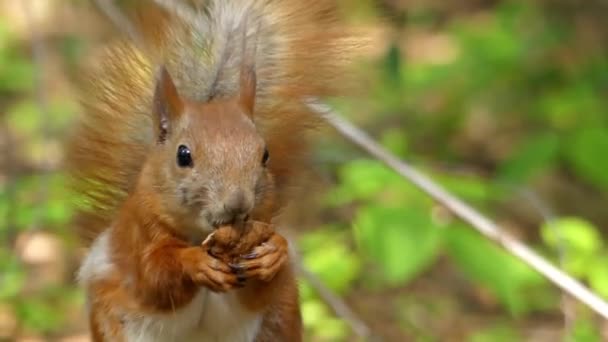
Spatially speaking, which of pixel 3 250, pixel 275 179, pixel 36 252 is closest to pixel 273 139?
pixel 275 179

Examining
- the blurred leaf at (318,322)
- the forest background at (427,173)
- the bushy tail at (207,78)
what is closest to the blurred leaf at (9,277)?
the forest background at (427,173)

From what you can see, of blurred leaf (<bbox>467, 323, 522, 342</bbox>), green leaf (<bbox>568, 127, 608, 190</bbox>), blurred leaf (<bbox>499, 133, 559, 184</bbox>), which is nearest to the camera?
blurred leaf (<bbox>499, 133, 559, 184</bbox>)

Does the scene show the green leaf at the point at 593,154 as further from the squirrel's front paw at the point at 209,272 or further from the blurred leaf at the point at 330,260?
the squirrel's front paw at the point at 209,272

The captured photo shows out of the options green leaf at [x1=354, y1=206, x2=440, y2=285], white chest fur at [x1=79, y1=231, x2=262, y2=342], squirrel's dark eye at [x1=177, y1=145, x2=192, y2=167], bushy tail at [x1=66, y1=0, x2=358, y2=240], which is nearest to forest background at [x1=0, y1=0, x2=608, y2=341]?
green leaf at [x1=354, y1=206, x2=440, y2=285]

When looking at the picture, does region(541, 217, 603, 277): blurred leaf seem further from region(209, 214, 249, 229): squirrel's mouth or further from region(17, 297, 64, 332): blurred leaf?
region(209, 214, 249, 229): squirrel's mouth

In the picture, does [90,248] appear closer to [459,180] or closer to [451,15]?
[459,180]

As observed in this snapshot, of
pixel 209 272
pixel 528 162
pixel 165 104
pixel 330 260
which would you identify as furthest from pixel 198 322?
pixel 528 162
